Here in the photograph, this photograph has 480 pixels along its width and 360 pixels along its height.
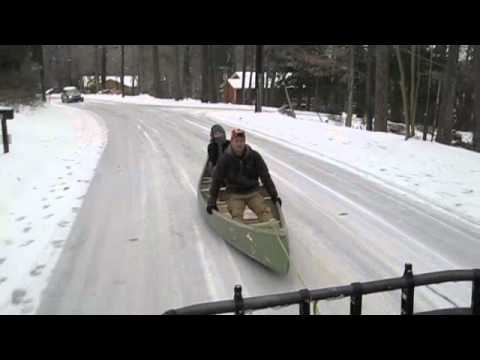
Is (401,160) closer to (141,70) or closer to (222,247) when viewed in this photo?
(222,247)

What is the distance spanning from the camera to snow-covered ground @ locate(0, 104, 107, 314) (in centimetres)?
567

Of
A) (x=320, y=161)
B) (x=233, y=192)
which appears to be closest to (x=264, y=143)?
(x=320, y=161)

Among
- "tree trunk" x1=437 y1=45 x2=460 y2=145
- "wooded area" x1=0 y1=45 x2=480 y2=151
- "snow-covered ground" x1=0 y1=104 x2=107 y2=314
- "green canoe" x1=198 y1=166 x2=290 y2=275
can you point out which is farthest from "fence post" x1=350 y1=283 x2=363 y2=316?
"tree trunk" x1=437 y1=45 x2=460 y2=145

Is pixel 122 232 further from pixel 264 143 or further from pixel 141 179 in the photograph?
pixel 264 143

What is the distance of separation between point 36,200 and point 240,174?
3992mm

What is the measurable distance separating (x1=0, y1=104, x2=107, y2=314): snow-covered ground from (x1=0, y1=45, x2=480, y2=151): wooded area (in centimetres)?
264

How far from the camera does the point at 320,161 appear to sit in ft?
43.1

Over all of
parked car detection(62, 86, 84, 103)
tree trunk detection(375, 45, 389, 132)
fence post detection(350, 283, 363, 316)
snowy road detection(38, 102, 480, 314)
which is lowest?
snowy road detection(38, 102, 480, 314)

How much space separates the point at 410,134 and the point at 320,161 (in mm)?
6710

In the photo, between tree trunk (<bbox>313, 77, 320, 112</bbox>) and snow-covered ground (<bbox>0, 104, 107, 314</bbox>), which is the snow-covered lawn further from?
tree trunk (<bbox>313, 77, 320, 112</bbox>)

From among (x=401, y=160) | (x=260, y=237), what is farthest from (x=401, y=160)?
(x=260, y=237)

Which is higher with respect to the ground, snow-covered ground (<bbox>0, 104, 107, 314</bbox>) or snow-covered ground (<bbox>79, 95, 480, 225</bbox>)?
snow-covered ground (<bbox>79, 95, 480, 225</bbox>)

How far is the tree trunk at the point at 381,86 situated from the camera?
792 inches
